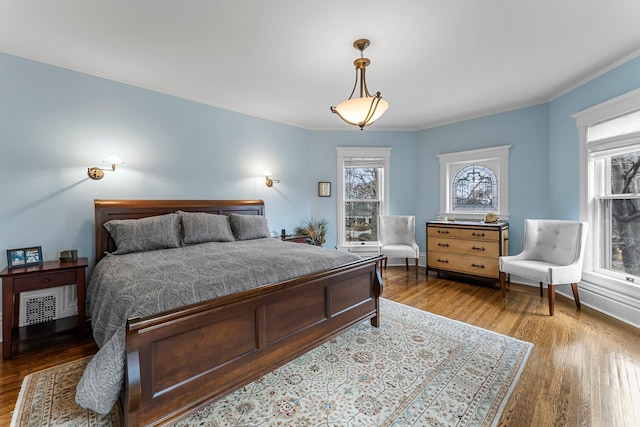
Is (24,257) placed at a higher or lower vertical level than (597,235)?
lower

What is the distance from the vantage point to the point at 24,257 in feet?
8.30

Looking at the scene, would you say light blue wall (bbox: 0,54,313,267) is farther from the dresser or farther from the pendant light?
the dresser

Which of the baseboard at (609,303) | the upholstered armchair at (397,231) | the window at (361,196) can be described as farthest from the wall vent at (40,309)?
the baseboard at (609,303)

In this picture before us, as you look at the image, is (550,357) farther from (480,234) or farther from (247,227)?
(247,227)

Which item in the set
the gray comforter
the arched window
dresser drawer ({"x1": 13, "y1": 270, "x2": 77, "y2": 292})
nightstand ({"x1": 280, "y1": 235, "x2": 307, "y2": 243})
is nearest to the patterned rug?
the gray comforter

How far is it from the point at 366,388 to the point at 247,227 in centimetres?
235

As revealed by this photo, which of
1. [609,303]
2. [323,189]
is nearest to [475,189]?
[609,303]

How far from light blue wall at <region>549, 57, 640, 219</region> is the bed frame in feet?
9.55

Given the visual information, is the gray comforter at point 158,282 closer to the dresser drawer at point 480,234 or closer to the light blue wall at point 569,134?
the dresser drawer at point 480,234

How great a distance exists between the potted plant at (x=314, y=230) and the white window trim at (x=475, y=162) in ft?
7.11

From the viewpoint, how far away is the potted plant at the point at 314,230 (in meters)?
4.83

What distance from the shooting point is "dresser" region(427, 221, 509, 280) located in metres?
3.93

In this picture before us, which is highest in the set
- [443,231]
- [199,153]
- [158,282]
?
[199,153]

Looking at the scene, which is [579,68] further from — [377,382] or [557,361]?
[377,382]
